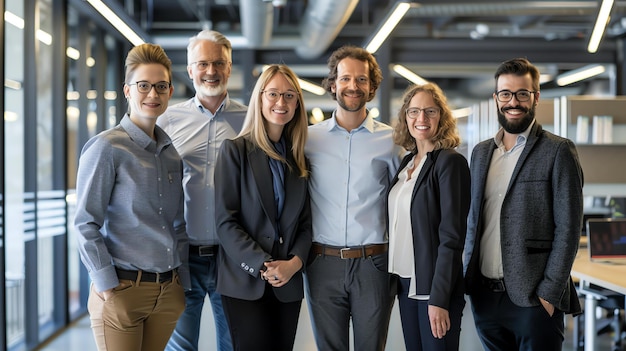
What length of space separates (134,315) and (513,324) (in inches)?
58.4

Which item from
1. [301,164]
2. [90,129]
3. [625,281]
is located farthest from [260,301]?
[90,129]

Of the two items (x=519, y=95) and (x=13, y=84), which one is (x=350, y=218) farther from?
(x=13, y=84)

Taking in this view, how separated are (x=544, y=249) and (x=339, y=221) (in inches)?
33.0

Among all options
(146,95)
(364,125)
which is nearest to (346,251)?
(364,125)

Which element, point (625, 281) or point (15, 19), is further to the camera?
point (15, 19)

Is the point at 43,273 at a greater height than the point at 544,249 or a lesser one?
lesser

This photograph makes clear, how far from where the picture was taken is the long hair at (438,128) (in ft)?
8.76

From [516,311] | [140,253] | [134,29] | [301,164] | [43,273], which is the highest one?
[134,29]

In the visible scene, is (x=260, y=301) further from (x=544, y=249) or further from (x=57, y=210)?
(x=57, y=210)

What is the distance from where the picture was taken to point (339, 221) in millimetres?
2830

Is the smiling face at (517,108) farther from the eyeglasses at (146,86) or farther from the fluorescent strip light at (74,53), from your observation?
the fluorescent strip light at (74,53)

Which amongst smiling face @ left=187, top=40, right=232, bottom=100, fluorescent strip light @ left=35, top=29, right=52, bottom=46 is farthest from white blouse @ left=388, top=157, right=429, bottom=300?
fluorescent strip light @ left=35, top=29, right=52, bottom=46

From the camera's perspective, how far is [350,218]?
9.28ft

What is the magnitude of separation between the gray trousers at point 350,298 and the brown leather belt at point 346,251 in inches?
0.7
